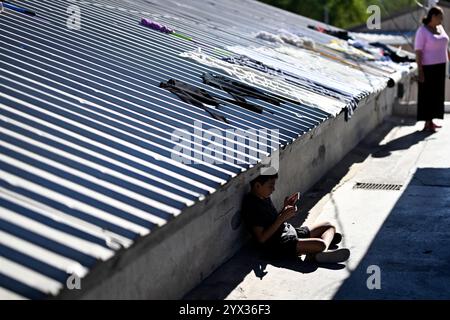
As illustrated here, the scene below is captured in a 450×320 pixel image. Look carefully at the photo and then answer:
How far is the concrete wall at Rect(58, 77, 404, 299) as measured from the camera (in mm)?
4102

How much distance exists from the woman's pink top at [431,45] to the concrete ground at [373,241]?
132 centimetres

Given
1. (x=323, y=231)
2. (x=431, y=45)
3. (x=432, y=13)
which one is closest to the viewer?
(x=323, y=231)

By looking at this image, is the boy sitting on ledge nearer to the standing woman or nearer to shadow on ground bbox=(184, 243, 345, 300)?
shadow on ground bbox=(184, 243, 345, 300)

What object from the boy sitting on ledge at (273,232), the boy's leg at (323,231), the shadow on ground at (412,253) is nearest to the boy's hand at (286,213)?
the boy sitting on ledge at (273,232)

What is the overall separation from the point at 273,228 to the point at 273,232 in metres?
0.04

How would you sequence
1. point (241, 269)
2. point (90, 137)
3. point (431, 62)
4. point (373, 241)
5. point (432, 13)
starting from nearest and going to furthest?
point (90, 137) → point (241, 269) → point (373, 241) → point (432, 13) → point (431, 62)

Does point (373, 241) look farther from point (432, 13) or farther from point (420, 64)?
point (432, 13)

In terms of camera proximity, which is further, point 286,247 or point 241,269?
point 286,247

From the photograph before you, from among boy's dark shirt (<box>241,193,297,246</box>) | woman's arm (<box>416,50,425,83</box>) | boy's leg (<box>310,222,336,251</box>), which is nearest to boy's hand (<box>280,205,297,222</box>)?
boy's dark shirt (<box>241,193,297,246</box>)

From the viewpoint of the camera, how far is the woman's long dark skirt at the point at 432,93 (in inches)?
429

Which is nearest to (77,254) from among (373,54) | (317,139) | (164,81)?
(164,81)

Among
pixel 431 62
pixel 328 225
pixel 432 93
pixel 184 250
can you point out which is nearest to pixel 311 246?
pixel 328 225

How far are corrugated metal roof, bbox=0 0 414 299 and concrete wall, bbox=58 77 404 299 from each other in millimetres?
101

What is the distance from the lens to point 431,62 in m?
10.8
